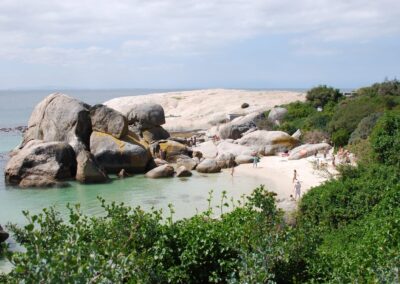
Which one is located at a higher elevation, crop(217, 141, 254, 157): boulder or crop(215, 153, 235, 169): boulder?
crop(217, 141, 254, 157): boulder

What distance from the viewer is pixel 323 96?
190 feet

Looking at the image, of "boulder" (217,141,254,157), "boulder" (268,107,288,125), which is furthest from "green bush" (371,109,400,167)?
"boulder" (268,107,288,125)

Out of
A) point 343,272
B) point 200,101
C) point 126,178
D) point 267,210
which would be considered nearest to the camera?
point 343,272

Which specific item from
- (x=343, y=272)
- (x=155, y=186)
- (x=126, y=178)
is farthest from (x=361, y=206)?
(x=126, y=178)

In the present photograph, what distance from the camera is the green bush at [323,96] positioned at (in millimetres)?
57375

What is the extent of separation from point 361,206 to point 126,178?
19.1 metres

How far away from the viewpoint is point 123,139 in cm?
3522

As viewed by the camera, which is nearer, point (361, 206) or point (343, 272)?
point (343, 272)

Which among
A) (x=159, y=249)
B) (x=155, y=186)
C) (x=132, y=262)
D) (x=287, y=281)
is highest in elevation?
(x=132, y=262)

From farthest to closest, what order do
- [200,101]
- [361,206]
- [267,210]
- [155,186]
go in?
1. [200,101]
2. [155,186]
3. [361,206]
4. [267,210]

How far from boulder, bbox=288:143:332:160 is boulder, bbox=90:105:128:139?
12.2 meters

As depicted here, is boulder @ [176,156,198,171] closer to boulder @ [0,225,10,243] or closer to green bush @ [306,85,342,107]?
boulder @ [0,225,10,243]

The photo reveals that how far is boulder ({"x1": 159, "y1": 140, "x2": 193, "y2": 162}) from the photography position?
39409 mm

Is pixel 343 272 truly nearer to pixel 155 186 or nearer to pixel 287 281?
pixel 287 281
